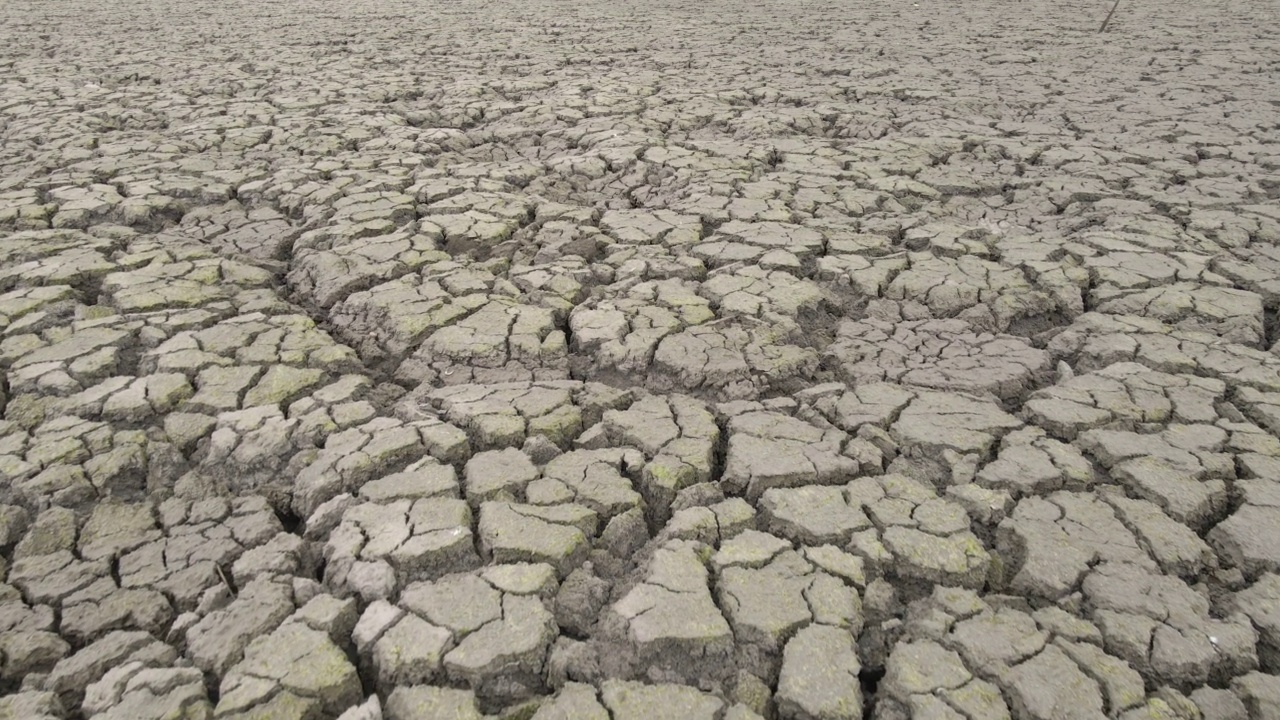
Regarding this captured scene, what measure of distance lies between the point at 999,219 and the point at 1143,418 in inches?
62.2

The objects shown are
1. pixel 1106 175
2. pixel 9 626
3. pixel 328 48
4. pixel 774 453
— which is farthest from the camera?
pixel 328 48

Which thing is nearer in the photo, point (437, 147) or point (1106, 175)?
point (1106, 175)

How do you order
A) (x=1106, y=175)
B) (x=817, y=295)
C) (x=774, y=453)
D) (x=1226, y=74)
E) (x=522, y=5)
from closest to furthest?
(x=774, y=453) < (x=817, y=295) < (x=1106, y=175) < (x=1226, y=74) < (x=522, y=5)

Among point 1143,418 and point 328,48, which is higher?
point 1143,418

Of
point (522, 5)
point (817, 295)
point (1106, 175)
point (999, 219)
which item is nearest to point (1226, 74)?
point (1106, 175)

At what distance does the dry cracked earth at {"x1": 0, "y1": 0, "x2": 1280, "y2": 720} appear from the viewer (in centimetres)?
130

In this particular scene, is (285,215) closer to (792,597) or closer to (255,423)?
(255,423)

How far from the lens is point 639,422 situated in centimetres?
194

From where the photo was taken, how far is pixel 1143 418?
75.5 inches

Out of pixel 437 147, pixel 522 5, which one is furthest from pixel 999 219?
pixel 522 5

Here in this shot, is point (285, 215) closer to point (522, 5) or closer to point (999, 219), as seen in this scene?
point (999, 219)

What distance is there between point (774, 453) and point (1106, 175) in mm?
2942

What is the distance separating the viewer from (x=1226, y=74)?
5.75m

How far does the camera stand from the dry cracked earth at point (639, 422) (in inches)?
51.4
